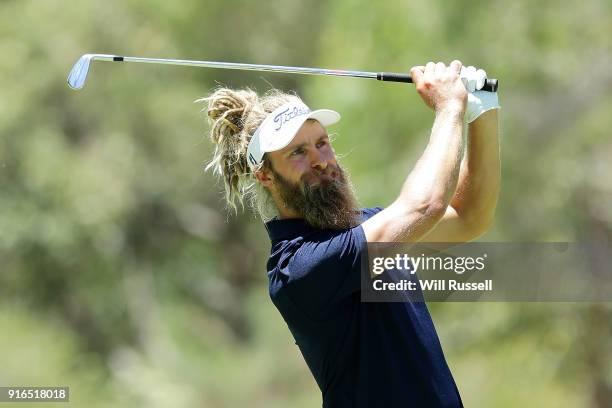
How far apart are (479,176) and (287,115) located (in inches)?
24.4

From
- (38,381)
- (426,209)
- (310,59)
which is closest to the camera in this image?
(426,209)

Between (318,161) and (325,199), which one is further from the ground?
(318,161)

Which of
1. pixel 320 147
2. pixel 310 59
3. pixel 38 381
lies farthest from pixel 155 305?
pixel 320 147

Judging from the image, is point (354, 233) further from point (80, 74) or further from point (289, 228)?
point (80, 74)

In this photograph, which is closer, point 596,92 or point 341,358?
point 341,358

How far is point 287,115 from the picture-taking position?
334 centimetres

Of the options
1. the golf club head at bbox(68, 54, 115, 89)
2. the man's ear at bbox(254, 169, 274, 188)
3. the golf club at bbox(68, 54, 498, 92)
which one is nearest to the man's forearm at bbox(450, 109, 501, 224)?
the golf club at bbox(68, 54, 498, 92)

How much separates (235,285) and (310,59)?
4077mm

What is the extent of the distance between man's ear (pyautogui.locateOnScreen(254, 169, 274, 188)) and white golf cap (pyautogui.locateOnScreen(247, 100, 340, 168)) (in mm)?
26

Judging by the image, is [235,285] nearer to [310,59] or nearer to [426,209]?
[310,59]

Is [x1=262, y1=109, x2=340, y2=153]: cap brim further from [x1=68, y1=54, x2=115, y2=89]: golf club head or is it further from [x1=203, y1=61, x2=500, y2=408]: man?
[x1=68, y1=54, x2=115, y2=89]: golf club head

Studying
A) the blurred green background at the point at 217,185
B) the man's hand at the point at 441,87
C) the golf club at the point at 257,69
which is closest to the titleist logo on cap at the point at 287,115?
the golf club at the point at 257,69

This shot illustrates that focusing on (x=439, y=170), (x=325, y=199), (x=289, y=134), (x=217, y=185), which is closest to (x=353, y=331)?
(x=325, y=199)

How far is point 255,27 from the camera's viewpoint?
57.7ft
